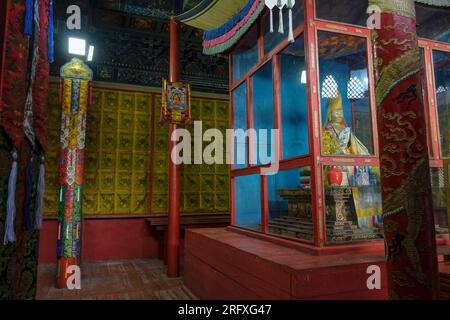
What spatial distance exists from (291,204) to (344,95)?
104cm

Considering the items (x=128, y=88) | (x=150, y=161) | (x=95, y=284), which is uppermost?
(x=128, y=88)

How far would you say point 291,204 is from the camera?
9.39 feet

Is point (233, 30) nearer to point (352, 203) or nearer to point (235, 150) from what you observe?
point (235, 150)

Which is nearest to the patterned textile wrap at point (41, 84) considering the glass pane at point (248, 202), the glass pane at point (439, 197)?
the glass pane at point (248, 202)

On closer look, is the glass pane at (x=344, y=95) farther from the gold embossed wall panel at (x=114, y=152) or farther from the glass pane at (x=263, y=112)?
the gold embossed wall panel at (x=114, y=152)

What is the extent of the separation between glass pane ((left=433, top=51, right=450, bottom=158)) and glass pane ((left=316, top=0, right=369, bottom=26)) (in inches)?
31.8

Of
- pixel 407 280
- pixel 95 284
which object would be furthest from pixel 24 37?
pixel 95 284

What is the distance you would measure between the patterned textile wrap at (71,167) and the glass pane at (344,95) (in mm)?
2934

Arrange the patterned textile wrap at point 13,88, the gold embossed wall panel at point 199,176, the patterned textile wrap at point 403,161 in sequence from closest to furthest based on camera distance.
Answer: the patterned textile wrap at point 13,88, the patterned textile wrap at point 403,161, the gold embossed wall panel at point 199,176

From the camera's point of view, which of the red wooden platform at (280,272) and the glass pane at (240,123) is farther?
the glass pane at (240,123)

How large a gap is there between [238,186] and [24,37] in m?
2.63

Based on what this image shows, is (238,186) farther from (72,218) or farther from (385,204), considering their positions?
(385,204)

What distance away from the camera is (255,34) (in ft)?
10.9

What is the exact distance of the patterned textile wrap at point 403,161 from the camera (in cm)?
139
